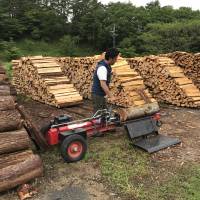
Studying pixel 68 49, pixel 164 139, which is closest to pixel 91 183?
pixel 164 139

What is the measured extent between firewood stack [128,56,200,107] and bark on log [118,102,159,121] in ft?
13.1

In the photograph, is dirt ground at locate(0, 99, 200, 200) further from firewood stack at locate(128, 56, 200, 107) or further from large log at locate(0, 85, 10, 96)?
firewood stack at locate(128, 56, 200, 107)

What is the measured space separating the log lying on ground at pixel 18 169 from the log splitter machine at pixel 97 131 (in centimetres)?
81

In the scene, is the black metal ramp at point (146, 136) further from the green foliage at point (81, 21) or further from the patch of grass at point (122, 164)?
the green foliage at point (81, 21)

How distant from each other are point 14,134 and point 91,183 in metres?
1.61

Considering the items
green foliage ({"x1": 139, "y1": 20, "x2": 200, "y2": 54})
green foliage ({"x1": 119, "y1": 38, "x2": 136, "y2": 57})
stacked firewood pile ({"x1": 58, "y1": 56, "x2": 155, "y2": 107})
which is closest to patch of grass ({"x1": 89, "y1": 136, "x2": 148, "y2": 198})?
stacked firewood pile ({"x1": 58, "y1": 56, "x2": 155, "y2": 107})

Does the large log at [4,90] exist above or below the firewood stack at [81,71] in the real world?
above

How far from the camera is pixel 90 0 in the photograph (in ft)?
211

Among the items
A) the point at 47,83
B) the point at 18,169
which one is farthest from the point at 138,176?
the point at 47,83

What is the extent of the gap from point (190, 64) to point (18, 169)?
906 cm

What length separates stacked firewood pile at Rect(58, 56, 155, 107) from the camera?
11531mm

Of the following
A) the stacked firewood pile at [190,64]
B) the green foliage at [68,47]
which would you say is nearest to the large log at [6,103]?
the stacked firewood pile at [190,64]

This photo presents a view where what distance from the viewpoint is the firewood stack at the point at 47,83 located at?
12359mm

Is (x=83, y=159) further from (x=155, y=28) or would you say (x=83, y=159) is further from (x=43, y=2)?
(x=43, y=2)
